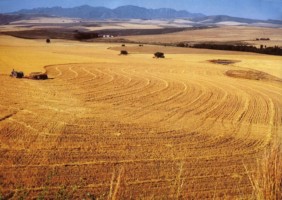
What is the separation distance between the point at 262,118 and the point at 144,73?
43.3ft

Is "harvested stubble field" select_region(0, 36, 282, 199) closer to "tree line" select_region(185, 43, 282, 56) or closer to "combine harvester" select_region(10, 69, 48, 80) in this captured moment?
"combine harvester" select_region(10, 69, 48, 80)

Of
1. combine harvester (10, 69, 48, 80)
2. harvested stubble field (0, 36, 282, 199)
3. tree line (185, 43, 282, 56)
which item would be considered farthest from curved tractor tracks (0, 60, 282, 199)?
tree line (185, 43, 282, 56)

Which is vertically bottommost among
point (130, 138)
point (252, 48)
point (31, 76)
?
point (130, 138)

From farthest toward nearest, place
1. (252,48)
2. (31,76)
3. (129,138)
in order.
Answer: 1. (252,48)
2. (31,76)
3. (129,138)

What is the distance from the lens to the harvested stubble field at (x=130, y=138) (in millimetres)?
11164

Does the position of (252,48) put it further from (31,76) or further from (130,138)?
(130,138)

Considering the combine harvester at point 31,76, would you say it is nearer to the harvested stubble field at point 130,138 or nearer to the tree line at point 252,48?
the harvested stubble field at point 130,138

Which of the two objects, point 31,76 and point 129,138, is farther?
point 31,76

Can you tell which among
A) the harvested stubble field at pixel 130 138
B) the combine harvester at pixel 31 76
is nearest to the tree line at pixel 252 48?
the harvested stubble field at pixel 130 138

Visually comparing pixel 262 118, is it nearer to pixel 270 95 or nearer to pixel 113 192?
pixel 270 95

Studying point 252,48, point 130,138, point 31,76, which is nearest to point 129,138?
point 130,138

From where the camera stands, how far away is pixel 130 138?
14.4 meters

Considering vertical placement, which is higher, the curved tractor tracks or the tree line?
the tree line

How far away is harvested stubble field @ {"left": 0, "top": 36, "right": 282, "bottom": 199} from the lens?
1116cm
